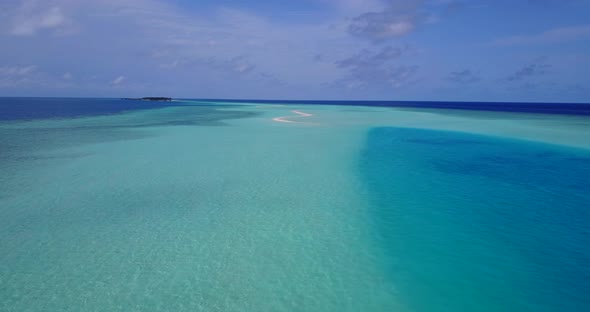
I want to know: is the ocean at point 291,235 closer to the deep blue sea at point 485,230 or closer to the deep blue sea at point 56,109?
the deep blue sea at point 485,230

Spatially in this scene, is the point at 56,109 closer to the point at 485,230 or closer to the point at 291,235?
the point at 291,235

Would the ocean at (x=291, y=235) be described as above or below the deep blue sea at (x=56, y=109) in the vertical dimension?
below

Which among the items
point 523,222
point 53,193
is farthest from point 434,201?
point 53,193

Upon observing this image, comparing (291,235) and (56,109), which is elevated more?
(56,109)

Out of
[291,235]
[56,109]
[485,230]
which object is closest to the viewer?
[291,235]

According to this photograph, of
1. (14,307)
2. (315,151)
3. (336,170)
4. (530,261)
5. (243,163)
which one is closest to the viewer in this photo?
(14,307)

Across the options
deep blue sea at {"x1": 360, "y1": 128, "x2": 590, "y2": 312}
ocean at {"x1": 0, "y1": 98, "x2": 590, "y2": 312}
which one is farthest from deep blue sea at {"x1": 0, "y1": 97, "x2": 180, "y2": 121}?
deep blue sea at {"x1": 360, "y1": 128, "x2": 590, "y2": 312}

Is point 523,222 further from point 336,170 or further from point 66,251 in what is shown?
point 66,251

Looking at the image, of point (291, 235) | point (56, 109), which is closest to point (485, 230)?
point (291, 235)

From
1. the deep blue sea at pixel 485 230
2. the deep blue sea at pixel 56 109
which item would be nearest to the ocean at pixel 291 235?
the deep blue sea at pixel 485 230
